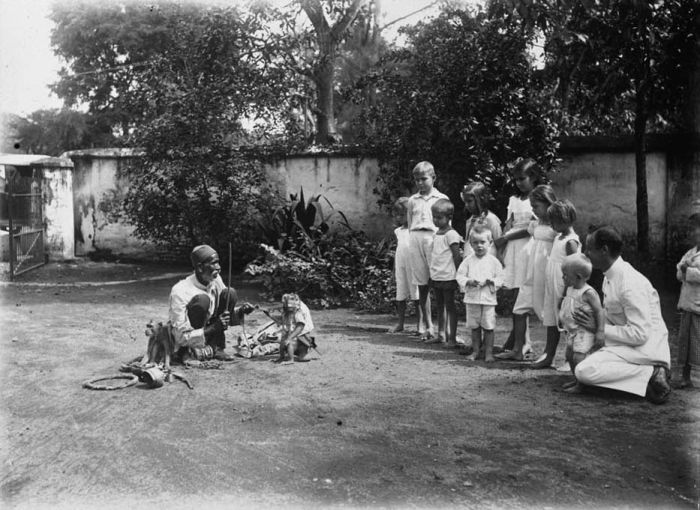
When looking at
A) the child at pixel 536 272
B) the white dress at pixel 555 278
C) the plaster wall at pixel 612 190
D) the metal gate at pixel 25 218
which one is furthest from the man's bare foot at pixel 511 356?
the metal gate at pixel 25 218

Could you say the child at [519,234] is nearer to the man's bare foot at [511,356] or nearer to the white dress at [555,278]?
the man's bare foot at [511,356]

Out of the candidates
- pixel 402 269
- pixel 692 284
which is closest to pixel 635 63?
pixel 402 269

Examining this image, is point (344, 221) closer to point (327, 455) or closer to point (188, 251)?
point (188, 251)

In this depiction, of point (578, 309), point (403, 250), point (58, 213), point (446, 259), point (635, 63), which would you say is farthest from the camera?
point (58, 213)

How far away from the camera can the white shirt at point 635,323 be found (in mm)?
4805

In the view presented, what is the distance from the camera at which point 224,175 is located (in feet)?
36.4

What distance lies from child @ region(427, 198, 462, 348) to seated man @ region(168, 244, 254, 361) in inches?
75.8

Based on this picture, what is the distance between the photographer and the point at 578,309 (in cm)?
514

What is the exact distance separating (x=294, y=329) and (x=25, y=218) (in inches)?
338

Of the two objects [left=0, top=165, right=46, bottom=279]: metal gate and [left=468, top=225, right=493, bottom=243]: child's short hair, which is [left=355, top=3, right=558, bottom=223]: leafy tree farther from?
[left=0, top=165, right=46, bottom=279]: metal gate

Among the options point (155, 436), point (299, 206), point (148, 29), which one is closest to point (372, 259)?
point (299, 206)

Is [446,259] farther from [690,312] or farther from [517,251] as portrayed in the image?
[690,312]

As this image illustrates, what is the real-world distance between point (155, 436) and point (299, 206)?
721 cm

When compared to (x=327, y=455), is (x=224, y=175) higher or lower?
higher
